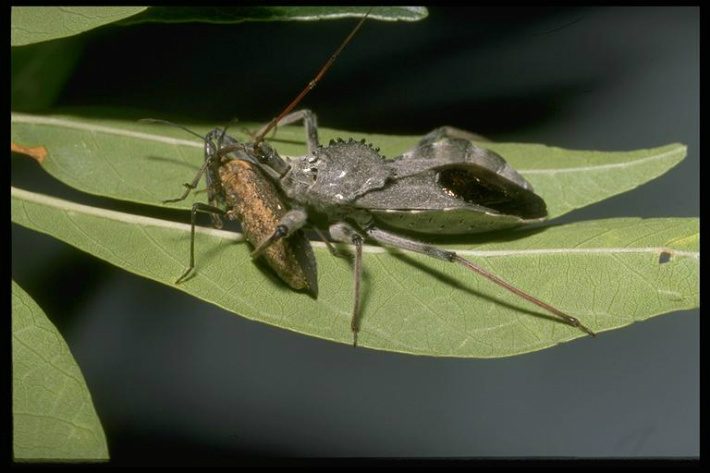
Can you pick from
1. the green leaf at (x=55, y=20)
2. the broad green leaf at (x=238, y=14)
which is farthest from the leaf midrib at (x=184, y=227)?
the broad green leaf at (x=238, y=14)

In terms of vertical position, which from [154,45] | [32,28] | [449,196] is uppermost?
[154,45]

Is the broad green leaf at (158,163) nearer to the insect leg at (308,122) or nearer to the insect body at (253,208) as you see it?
the insect body at (253,208)

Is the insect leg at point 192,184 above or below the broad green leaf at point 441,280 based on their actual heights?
above

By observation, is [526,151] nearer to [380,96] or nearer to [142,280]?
[380,96]

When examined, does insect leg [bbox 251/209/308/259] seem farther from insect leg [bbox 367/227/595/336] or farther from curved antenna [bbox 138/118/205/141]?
curved antenna [bbox 138/118/205/141]

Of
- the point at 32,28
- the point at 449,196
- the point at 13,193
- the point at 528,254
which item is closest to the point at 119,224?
the point at 13,193
